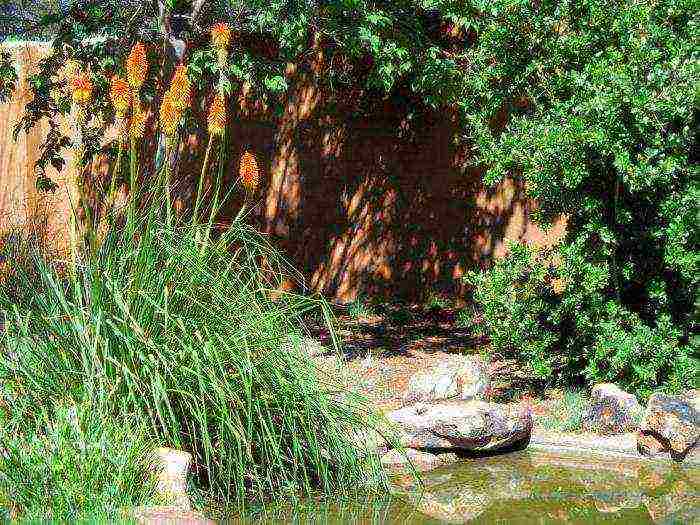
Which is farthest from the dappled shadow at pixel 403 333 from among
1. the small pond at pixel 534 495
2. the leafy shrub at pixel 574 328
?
the small pond at pixel 534 495

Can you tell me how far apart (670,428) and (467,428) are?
3.66 ft

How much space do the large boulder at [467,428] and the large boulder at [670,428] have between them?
2.23 feet

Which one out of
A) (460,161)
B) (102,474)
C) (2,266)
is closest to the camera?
(102,474)

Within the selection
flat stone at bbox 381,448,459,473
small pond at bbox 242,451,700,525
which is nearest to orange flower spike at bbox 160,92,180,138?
small pond at bbox 242,451,700,525

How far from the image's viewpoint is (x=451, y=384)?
24.1ft

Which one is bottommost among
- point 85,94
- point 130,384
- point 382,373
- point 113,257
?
point 382,373

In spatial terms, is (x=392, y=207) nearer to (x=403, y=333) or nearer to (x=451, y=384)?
(x=403, y=333)

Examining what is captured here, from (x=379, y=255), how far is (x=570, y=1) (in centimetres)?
417

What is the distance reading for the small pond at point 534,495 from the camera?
513cm

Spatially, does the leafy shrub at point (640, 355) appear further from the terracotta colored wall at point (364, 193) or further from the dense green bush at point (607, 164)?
the terracotta colored wall at point (364, 193)

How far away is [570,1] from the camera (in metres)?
7.07

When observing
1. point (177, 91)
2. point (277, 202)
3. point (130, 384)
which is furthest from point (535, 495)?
point (277, 202)

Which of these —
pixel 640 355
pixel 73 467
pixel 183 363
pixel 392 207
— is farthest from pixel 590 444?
pixel 392 207

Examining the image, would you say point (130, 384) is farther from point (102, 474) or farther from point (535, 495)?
point (535, 495)
